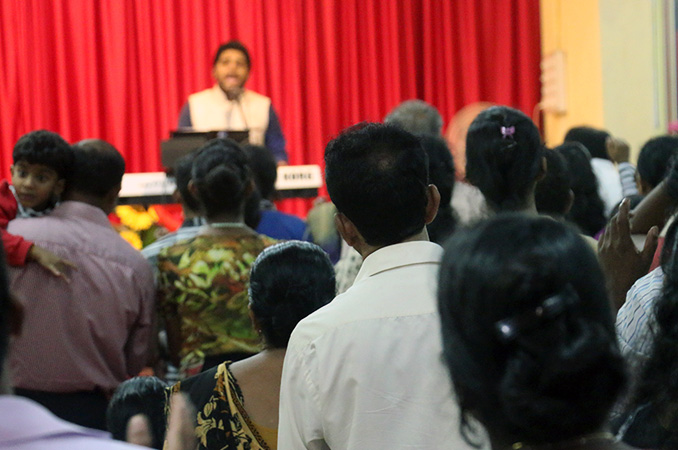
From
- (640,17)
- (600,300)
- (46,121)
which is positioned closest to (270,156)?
(600,300)

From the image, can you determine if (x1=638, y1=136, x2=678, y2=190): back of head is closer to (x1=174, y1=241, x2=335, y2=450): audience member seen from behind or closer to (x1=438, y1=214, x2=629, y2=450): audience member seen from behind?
(x1=174, y1=241, x2=335, y2=450): audience member seen from behind

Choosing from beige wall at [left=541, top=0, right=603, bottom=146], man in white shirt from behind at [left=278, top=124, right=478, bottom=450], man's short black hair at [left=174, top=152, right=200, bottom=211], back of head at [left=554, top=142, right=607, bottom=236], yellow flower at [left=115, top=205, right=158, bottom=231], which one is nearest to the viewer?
man in white shirt from behind at [left=278, top=124, right=478, bottom=450]

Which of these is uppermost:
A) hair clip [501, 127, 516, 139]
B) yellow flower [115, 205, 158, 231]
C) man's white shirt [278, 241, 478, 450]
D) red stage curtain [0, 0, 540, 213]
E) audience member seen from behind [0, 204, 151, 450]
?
red stage curtain [0, 0, 540, 213]

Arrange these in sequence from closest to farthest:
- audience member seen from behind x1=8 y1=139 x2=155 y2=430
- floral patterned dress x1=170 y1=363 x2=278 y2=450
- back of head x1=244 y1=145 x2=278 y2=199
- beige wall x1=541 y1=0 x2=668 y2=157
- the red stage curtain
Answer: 1. floral patterned dress x1=170 y1=363 x2=278 y2=450
2. audience member seen from behind x1=8 y1=139 x2=155 y2=430
3. back of head x1=244 y1=145 x2=278 y2=199
4. beige wall x1=541 y1=0 x2=668 y2=157
5. the red stage curtain

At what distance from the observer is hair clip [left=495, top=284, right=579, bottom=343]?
851 millimetres

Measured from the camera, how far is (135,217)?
4555mm

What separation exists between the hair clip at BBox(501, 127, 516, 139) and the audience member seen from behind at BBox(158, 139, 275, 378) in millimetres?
731

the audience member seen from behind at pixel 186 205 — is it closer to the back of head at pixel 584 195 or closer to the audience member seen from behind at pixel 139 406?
the audience member seen from behind at pixel 139 406

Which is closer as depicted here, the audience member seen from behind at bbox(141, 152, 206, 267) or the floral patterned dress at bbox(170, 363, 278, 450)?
the floral patterned dress at bbox(170, 363, 278, 450)

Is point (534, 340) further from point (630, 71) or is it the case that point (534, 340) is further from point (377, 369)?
point (630, 71)

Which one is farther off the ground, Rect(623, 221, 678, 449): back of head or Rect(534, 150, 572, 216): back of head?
Rect(534, 150, 572, 216): back of head

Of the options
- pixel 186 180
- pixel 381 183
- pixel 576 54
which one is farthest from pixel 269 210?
pixel 576 54

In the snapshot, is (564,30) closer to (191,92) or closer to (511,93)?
(511,93)

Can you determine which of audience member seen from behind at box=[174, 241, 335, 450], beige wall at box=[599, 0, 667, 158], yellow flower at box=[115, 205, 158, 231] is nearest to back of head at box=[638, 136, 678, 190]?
audience member seen from behind at box=[174, 241, 335, 450]
